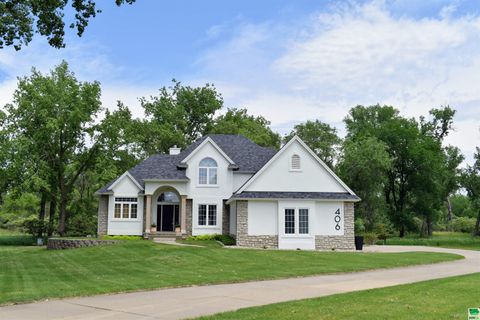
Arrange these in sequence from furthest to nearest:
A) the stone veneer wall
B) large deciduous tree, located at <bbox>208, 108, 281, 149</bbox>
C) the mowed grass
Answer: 1. large deciduous tree, located at <bbox>208, 108, 281, 149</bbox>
2. the stone veneer wall
3. the mowed grass

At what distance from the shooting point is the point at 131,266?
19484 mm

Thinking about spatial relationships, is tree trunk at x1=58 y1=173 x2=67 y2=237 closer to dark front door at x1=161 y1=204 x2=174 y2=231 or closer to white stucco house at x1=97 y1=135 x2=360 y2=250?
white stucco house at x1=97 y1=135 x2=360 y2=250

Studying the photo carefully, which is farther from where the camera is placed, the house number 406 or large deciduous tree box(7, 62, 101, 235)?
large deciduous tree box(7, 62, 101, 235)

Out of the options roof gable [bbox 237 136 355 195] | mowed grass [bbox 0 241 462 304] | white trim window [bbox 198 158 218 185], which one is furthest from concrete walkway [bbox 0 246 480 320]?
white trim window [bbox 198 158 218 185]

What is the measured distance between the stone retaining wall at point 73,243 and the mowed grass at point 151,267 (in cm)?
230

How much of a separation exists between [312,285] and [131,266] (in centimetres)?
849

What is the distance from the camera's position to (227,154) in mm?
36469

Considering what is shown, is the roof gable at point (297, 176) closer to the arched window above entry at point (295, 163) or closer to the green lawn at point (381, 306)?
the arched window above entry at point (295, 163)

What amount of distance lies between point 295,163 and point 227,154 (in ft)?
22.5

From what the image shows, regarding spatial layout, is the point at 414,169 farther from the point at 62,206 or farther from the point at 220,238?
the point at 62,206

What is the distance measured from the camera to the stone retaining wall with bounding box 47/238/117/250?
29.9 meters

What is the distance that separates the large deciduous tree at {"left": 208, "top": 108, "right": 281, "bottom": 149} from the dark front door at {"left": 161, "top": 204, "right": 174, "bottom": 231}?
1832 cm

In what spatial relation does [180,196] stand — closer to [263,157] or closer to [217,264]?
[263,157]

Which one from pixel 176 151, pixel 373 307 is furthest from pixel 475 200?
pixel 373 307
